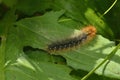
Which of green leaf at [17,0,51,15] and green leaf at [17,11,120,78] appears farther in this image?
green leaf at [17,0,51,15]

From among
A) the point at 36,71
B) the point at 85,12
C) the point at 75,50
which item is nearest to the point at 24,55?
the point at 36,71

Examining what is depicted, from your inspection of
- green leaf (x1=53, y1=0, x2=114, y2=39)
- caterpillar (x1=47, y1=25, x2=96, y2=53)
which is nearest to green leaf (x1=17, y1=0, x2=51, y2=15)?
green leaf (x1=53, y1=0, x2=114, y2=39)

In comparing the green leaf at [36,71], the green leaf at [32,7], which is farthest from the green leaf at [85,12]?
the green leaf at [36,71]

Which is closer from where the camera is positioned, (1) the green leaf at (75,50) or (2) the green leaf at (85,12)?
(1) the green leaf at (75,50)

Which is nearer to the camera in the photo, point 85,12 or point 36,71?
point 36,71

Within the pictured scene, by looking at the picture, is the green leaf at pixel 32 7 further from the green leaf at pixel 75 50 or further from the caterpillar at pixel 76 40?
the caterpillar at pixel 76 40

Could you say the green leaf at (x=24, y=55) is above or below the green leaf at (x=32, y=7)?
below

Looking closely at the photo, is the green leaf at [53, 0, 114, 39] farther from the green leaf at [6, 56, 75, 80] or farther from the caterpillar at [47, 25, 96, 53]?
the green leaf at [6, 56, 75, 80]

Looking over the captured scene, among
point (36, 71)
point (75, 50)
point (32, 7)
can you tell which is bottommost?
point (36, 71)

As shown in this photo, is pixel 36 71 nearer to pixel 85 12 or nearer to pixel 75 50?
pixel 75 50
